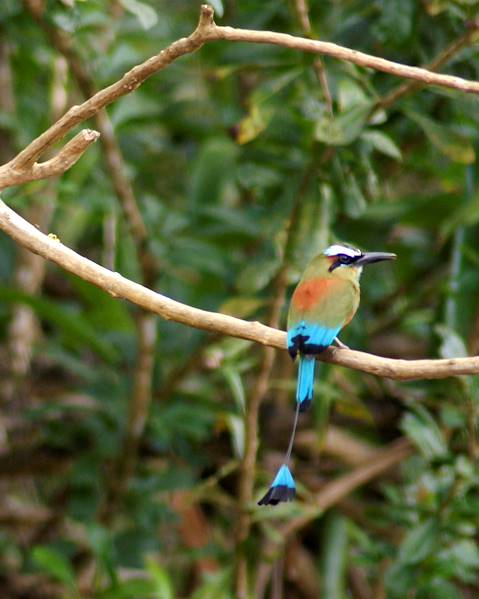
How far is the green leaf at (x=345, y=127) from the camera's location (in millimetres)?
2561

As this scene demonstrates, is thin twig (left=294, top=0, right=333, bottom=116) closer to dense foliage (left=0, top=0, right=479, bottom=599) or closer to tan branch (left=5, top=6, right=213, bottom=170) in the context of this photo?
dense foliage (left=0, top=0, right=479, bottom=599)

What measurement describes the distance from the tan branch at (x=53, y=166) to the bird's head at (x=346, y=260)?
69cm

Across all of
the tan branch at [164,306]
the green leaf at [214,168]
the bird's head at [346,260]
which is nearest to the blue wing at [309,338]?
the tan branch at [164,306]

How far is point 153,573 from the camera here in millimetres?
2980

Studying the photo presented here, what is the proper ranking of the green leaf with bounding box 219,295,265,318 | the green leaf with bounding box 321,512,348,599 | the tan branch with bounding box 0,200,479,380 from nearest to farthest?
the tan branch with bounding box 0,200,479,380, the green leaf with bounding box 219,295,265,318, the green leaf with bounding box 321,512,348,599

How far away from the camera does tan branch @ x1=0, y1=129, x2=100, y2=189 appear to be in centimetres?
175

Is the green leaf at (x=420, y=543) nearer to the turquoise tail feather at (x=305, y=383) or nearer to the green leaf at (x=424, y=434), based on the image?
the green leaf at (x=424, y=434)

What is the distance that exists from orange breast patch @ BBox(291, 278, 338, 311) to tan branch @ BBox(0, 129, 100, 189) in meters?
0.55

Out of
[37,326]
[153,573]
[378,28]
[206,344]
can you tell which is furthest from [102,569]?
[378,28]

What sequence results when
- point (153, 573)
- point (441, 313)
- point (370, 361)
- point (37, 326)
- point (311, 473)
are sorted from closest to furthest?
point (370, 361) < point (153, 573) < point (441, 313) < point (311, 473) < point (37, 326)

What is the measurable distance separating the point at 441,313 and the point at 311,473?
0.85 metres

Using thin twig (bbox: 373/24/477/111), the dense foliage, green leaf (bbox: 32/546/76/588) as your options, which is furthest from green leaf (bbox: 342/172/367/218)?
green leaf (bbox: 32/546/76/588)

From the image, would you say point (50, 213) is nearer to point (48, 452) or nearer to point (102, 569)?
point (48, 452)

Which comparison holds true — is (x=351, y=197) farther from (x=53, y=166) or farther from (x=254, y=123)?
(x=53, y=166)
